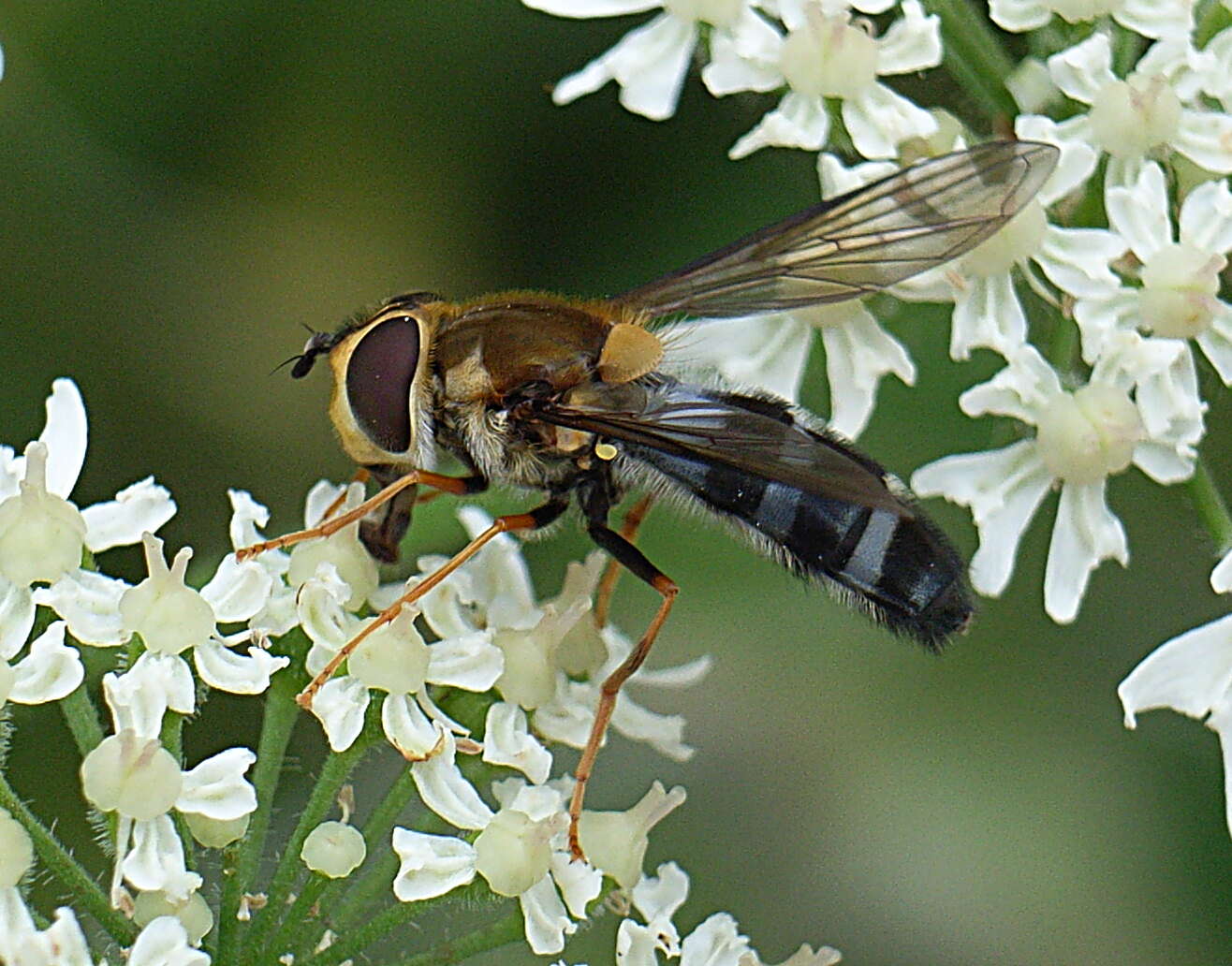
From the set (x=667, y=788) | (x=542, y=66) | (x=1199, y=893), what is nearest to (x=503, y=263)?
(x=542, y=66)

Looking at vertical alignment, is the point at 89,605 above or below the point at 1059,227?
above

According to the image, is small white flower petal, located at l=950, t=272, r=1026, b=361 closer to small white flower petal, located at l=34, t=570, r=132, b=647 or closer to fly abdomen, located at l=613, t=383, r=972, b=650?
fly abdomen, located at l=613, t=383, r=972, b=650

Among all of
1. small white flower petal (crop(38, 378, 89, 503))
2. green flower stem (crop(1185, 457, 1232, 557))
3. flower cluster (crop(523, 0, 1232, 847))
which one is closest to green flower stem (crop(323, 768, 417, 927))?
small white flower petal (crop(38, 378, 89, 503))

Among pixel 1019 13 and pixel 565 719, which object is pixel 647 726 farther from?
pixel 1019 13

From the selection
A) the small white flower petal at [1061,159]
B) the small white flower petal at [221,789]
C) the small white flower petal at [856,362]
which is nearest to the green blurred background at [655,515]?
the small white flower petal at [856,362]

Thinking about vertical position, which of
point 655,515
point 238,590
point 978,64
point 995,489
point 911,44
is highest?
point 911,44

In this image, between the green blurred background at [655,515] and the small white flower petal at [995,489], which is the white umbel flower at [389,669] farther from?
the small white flower petal at [995,489]

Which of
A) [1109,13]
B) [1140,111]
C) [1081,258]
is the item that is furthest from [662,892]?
[1109,13]
